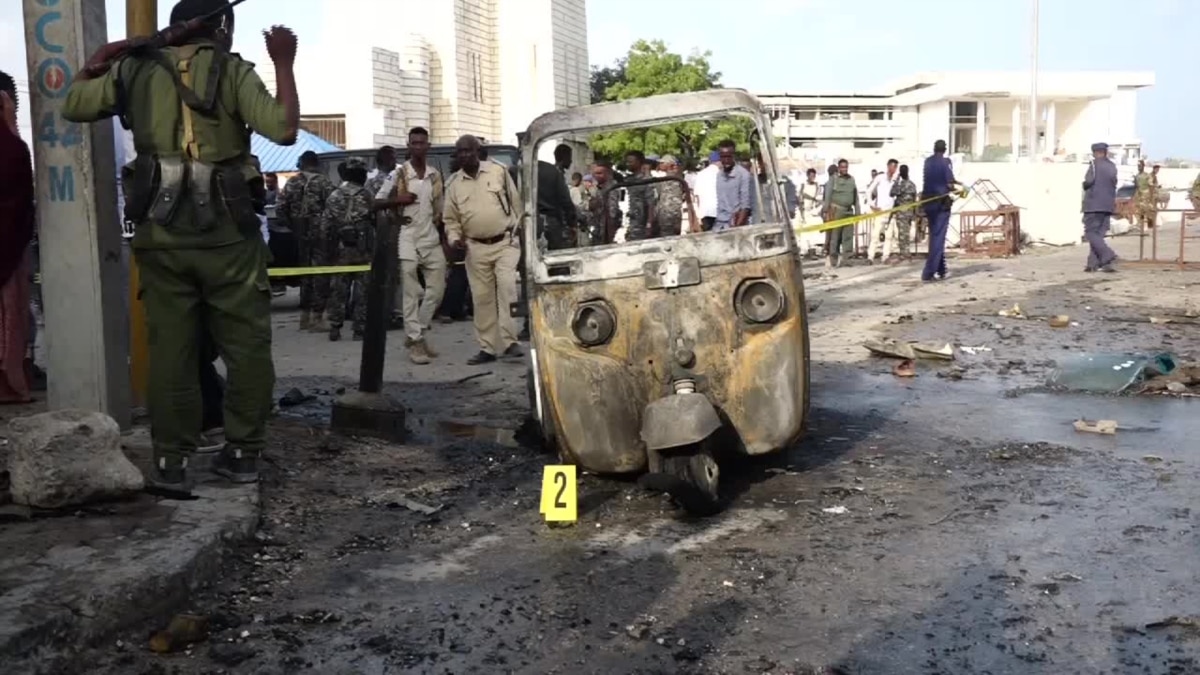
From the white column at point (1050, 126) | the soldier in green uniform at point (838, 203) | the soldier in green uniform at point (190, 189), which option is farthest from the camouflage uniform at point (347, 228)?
the white column at point (1050, 126)

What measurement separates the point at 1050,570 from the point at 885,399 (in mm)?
3821

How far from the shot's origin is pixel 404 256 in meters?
10.3

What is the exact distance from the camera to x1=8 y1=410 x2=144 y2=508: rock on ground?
14.7ft

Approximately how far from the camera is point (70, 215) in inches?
220

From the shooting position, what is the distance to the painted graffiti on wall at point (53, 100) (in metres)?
5.55

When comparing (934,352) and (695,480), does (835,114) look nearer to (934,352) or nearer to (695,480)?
(934,352)

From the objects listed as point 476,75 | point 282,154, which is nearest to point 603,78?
point 476,75

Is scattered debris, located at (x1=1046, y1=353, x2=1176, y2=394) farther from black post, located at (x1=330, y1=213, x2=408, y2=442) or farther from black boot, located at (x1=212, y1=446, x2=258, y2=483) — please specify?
black boot, located at (x1=212, y1=446, x2=258, y2=483)

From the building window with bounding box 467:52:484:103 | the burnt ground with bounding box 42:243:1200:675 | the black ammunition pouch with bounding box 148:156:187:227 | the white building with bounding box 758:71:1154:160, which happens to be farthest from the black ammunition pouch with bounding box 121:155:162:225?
the white building with bounding box 758:71:1154:160

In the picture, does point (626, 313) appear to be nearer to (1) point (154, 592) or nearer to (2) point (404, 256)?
(1) point (154, 592)

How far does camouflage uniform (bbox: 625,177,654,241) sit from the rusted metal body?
442 inches

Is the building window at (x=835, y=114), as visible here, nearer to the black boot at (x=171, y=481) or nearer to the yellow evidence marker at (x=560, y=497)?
the yellow evidence marker at (x=560, y=497)

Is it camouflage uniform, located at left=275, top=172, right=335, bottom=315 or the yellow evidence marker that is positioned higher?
camouflage uniform, located at left=275, top=172, right=335, bottom=315

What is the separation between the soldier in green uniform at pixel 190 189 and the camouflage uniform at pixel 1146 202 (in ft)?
54.5
